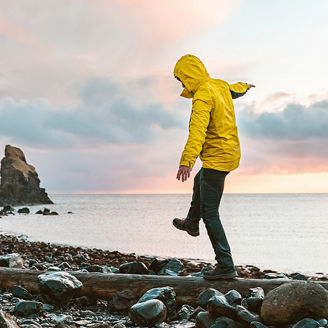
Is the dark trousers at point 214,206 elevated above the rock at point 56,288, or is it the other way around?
the dark trousers at point 214,206

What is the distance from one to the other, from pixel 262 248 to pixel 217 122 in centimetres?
1212

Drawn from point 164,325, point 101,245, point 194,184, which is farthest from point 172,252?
point 164,325

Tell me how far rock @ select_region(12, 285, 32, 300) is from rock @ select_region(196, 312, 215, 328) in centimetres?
238

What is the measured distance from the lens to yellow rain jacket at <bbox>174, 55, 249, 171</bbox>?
4.74 metres

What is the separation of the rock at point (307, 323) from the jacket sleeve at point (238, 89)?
318cm

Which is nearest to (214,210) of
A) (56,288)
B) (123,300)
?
(123,300)

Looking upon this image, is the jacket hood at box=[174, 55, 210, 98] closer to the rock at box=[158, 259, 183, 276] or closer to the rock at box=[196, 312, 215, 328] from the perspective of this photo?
the rock at box=[196, 312, 215, 328]

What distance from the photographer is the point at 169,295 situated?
467 cm

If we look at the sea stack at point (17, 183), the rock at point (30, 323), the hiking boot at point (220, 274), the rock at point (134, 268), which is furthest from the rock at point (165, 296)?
the sea stack at point (17, 183)

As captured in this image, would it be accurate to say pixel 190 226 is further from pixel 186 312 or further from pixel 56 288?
pixel 56 288

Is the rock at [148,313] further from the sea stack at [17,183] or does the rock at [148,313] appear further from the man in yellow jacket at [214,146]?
the sea stack at [17,183]

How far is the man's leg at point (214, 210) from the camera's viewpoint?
16.7 ft

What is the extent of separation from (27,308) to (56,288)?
42 centimetres

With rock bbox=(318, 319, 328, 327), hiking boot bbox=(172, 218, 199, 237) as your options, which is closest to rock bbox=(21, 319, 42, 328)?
hiking boot bbox=(172, 218, 199, 237)
